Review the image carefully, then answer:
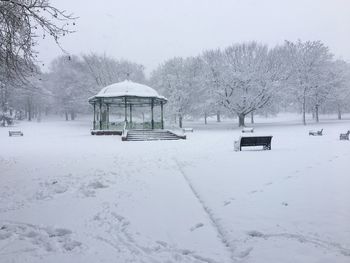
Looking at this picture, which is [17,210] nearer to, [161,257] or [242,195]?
[161,257]

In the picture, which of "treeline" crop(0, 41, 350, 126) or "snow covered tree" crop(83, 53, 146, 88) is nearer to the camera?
"treeline" crop(0, 41, 350, 126)

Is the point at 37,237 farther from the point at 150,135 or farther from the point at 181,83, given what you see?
the point at 181,83

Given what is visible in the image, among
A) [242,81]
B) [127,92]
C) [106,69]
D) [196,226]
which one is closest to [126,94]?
[127,92]

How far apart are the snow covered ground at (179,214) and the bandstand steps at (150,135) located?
1551 centimetres

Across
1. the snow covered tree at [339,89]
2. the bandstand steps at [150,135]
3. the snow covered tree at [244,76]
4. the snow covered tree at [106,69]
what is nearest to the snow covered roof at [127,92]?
the bandstand steps at [150,135]

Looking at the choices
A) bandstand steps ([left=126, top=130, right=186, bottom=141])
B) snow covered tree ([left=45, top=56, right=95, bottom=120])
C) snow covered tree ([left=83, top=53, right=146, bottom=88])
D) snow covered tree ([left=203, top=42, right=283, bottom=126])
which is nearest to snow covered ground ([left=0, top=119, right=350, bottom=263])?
bandstand steps ([left=126, top=130, right=186, bottom=141])

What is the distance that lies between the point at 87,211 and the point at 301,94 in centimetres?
4276

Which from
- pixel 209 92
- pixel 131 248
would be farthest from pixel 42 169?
pixel 209 92

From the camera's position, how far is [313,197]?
22.2 ft

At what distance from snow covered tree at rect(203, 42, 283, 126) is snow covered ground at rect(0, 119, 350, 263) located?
33.5 meters

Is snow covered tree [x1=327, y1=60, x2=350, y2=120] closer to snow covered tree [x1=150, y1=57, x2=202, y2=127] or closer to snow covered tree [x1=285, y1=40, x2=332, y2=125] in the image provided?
snow covered tree [x1=285, y1=40, x2=332, y2=125]

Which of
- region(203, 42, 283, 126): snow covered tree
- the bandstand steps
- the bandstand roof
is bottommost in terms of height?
the bandstand steps

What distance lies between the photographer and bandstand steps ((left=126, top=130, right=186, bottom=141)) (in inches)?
1038

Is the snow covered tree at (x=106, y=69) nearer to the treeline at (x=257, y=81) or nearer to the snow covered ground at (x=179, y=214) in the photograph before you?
the treeline at (x=257, y=81)
